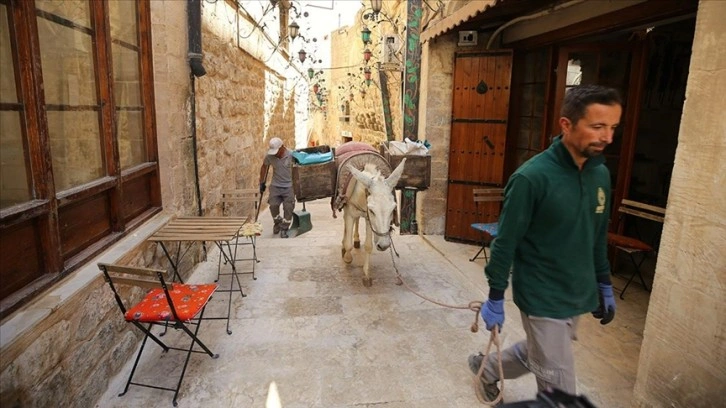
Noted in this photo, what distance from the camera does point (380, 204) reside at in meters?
4.03

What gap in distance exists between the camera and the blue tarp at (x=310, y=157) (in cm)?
486

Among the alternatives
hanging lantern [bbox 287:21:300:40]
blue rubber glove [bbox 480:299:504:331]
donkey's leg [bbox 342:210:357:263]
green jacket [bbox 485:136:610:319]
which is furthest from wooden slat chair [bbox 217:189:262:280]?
hanging lantern [bbox 287:21:300:40]

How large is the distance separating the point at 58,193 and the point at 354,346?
228cm

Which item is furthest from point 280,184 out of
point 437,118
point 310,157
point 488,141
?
point 488,141

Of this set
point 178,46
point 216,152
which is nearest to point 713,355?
point 178,46

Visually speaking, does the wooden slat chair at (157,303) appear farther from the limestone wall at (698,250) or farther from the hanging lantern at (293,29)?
the hanging lantern at (293,29)

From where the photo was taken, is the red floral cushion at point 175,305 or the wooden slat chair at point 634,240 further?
the wooden slat chair at point 634,240

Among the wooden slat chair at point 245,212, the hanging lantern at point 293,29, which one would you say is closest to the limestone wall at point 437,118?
the wooden slat chair at point 245,212

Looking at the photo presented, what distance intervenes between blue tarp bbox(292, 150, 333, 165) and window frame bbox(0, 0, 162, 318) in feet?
5.12

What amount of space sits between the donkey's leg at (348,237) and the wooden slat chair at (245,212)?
0.98 meters

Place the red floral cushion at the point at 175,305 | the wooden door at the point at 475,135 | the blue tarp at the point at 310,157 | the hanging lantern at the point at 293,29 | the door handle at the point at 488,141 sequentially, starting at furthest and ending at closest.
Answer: the hanging lantern at the point at 293,29, the door handle at the point at 488,141, the wooden door at the point at 475,135, the blue tarp at the point at 310,157, the red floral cushion at the point at 175,305

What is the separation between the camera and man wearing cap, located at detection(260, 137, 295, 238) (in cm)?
662

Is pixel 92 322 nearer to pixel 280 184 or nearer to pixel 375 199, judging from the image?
pixel 375 199

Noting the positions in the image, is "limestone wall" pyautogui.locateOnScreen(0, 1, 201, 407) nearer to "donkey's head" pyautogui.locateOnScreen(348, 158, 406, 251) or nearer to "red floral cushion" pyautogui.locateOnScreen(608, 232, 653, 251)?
"donkey's head" pyautogui.locateOnScreen(348, 158, 406, 251)
